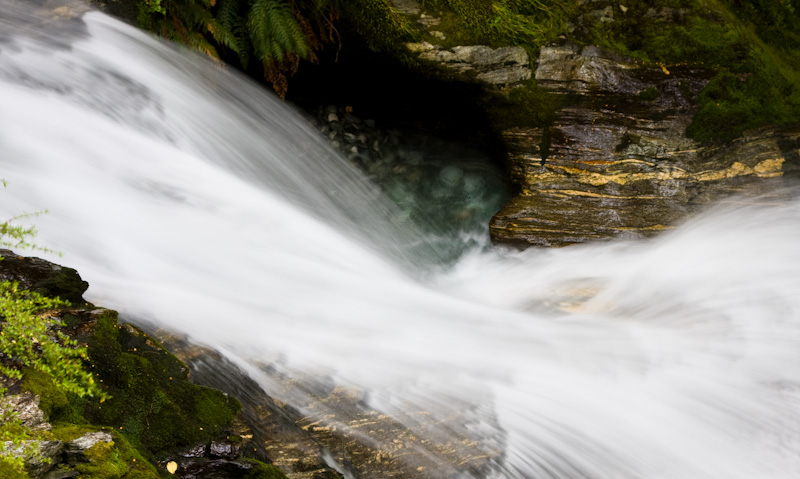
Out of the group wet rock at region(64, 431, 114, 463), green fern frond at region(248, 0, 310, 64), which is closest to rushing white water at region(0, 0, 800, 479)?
green fern frond at region(248, 0, 310, 64)

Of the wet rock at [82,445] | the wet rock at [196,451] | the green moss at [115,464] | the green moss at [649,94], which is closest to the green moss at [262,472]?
the wet rock at [196,451]

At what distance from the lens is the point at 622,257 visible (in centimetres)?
599

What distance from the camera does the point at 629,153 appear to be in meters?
6.13

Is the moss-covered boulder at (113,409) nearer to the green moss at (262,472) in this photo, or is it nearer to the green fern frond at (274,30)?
the green moss at (262,472)

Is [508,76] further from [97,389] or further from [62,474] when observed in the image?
[62,474]

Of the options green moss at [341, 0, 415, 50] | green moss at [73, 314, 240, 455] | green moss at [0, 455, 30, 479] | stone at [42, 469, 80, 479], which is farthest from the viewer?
green moss at [341, 0, 415, 50]

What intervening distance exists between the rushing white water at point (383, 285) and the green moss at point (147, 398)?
499 mm

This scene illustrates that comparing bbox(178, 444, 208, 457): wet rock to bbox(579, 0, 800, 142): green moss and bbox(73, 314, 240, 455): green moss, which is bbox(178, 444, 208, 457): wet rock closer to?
bbox(73, 314, 240, 455): green moss

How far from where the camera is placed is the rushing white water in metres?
4.02

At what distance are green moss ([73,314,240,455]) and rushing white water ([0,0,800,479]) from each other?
0.50 m

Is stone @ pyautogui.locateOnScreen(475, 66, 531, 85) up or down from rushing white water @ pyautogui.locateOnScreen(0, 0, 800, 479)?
A: up

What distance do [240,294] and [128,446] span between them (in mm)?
1725

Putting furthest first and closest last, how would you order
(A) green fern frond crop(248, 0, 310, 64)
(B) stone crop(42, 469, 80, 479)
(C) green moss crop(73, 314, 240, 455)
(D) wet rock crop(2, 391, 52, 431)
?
(A) green fern frond crop(248, 0, 310, 64), (C) green moss crop(73, 314, 240, 455), (D) wet rock crop(2, 391, 52, 431), (B) stone crop(42, 469, 80, 479)

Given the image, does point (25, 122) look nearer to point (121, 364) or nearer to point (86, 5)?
point (86, 5)
